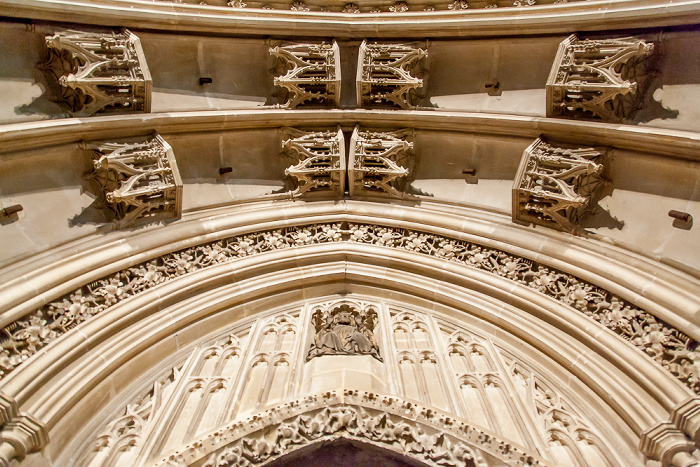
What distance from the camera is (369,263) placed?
231 inches

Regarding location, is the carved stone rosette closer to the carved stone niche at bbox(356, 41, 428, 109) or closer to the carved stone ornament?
the carved stone niche at bbox(356, 41, 428, 109)

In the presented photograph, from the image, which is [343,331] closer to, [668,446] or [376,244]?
[376,244]

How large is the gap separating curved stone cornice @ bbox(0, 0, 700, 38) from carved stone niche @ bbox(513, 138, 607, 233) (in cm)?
153

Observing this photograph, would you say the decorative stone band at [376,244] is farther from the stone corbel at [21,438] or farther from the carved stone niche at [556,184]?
the carved stone niche at [556,184]

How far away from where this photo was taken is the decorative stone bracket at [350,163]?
6367mm

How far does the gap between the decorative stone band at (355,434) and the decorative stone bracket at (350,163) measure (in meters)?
3.15

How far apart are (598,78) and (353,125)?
2.90 metres

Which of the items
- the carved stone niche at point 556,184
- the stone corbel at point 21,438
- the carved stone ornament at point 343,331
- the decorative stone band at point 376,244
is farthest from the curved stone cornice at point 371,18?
the stone corbel at point 21,438

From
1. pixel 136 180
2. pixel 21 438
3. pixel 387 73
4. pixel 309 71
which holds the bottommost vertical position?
pixel 21 438

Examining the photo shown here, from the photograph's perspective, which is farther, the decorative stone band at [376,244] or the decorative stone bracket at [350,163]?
the decorative stone bracket at [350,163]

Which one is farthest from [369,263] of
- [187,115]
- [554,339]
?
[187,115]

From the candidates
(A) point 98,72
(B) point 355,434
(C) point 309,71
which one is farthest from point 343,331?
(A) point 98,72

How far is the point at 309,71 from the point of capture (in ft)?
21.9

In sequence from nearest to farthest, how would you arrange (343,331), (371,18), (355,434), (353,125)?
1. (355,434)
2. (343,331)
3. (353,125)
4. (371,18)
